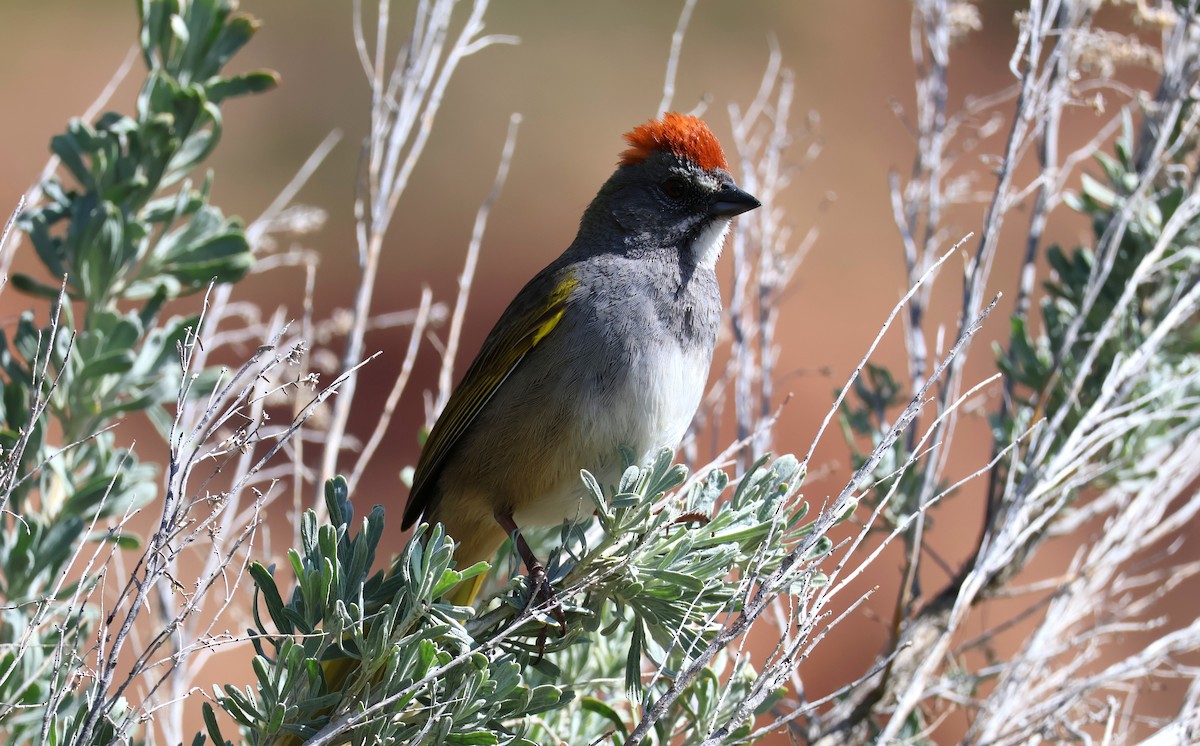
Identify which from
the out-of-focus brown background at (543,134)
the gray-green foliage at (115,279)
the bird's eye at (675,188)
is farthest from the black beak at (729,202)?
the out-of-focus brown background at (543,134)

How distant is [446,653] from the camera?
2.02m

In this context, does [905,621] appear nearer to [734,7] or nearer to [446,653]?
[446,653]

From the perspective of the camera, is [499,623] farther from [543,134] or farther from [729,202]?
[543,134]

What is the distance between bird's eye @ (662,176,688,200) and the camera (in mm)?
3512

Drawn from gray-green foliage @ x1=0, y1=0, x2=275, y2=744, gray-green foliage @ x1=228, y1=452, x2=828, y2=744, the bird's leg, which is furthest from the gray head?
gray-green foliage @ x1=0, y1=0, x2=275, y2=744

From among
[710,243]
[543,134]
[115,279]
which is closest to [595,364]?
[710,243]

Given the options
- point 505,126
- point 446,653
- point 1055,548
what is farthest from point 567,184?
point 446,653

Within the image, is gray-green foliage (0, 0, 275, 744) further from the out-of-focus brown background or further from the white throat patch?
→ the out-of-focus brown background

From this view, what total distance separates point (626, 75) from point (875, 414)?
7.57 meters

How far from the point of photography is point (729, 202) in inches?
135

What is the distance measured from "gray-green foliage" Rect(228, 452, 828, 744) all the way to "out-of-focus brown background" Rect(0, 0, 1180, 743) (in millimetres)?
5647

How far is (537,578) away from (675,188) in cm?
165

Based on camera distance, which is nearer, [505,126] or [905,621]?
[905,621]

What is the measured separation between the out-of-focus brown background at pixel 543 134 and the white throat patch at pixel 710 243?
15.0 feet
